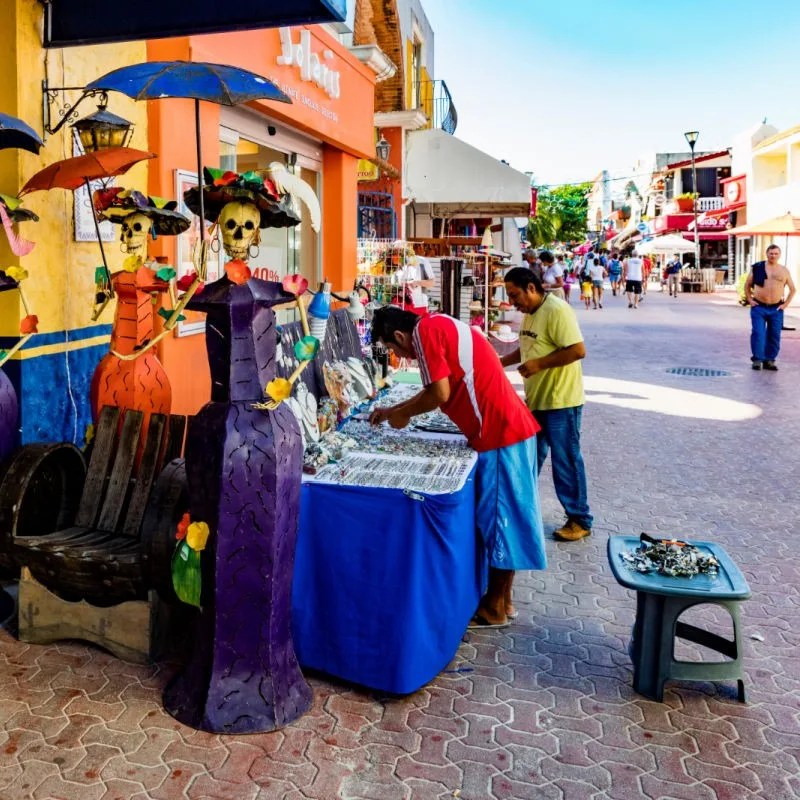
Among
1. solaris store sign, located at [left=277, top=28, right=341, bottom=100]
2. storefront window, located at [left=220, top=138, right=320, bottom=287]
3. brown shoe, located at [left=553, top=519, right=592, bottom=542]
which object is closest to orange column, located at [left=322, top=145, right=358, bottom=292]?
storefront window, located at [left=220, top=138, right=320, bottom=287]

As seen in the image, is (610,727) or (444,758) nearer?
(444,758)

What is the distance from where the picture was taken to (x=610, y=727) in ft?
11.4

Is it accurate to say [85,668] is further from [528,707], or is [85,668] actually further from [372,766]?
[528,707]

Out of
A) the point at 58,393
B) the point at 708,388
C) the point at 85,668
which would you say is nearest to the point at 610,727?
the point at 85,668

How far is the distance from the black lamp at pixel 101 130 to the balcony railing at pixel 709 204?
4589 centimetres

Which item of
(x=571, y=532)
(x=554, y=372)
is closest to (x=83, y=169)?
(x=554, y=372)

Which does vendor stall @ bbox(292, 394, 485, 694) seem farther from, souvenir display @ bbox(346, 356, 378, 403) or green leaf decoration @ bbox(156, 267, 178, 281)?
souvenir display @ bbox(346, 356, 378, 403)

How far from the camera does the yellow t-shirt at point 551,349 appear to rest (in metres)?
5.48

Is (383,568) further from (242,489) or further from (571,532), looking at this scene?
(571,532)

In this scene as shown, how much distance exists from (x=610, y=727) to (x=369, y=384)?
2.86 metres

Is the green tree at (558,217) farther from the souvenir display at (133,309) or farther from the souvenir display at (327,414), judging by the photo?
the souvenir display at (133,309)

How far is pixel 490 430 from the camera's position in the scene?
14.0ft

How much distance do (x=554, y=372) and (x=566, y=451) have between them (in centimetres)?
54

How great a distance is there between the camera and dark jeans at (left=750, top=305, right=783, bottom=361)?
13.2 m
